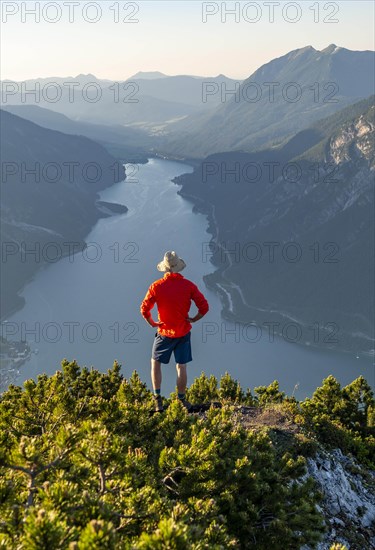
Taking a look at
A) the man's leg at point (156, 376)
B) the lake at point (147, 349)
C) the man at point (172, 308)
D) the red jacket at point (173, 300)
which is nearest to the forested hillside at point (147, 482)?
the man's leg at point (156, 376)

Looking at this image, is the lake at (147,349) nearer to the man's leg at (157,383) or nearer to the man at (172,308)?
the man's leg at (157,383)

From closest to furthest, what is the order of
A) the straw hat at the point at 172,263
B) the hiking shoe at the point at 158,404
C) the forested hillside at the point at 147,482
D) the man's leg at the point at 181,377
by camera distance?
the forested hillside at the point at 147,482 < the straw hat at the point at 172,263 < the hiking shoe at the point at 158,404 < the man's leg at the point at 181,377

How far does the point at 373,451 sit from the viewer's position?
17281mm

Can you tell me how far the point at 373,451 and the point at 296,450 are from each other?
5396 millimetres

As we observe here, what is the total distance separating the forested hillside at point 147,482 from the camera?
17.4 ft

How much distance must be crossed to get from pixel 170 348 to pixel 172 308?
1.09m

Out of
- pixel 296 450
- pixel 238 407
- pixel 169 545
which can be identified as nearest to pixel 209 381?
pixel 238 407

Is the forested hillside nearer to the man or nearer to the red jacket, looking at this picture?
the man

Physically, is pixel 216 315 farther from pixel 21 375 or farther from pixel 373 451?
pixel 373 451

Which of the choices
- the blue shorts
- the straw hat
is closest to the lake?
the blue shorts

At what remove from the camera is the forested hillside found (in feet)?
17.4

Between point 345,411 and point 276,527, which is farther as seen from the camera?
point 345,411

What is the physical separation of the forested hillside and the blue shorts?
48.2 inches

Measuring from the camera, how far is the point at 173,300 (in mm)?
12109
